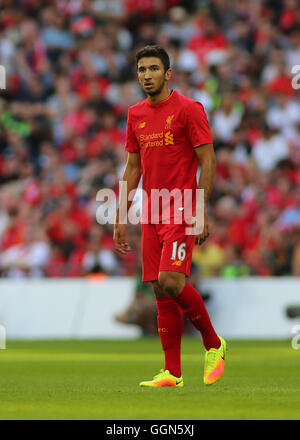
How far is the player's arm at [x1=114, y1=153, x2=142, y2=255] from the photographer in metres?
8.19

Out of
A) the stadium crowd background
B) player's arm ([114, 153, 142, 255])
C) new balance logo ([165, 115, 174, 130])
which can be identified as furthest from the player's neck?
the stadium crowd background

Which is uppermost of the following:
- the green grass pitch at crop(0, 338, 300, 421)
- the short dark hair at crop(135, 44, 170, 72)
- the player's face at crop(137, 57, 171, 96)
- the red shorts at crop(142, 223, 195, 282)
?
the short dark hair at crop(135, 44, 170, 72)

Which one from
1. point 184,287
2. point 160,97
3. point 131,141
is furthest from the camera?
point 131,141

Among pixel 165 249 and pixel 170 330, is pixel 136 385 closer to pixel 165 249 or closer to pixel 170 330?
pixel 170 330

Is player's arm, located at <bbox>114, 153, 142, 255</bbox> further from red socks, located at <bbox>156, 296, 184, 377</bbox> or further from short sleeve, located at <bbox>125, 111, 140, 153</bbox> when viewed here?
red socks, located at <bbox>156, 296, 184, 377</bbox>

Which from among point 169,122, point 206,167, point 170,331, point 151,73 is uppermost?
point 151,73

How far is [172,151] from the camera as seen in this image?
7875mm

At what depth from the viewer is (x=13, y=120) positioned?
2252 cm

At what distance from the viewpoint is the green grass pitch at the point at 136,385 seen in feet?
19.9

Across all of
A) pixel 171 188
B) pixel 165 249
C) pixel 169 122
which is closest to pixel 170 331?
pixel 165 249

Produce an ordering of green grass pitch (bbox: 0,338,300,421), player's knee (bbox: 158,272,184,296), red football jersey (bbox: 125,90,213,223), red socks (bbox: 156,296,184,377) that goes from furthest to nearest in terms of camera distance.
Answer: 1. red socks (bbox: 156,296,184,377)
2. red football jersey (bbox: 125,90,213,223)
3. player's knee (bbox: 158,272,184,296)
4. green grass pitch (bbox: 0,338,300,421)

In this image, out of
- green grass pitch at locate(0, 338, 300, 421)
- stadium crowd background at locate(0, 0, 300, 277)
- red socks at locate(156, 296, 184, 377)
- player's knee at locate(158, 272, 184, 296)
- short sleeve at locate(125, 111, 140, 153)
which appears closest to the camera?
green grass pitch at locate(0, 338, 300, 421)

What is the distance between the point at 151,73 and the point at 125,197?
3.18ft

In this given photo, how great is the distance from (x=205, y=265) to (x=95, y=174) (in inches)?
144
